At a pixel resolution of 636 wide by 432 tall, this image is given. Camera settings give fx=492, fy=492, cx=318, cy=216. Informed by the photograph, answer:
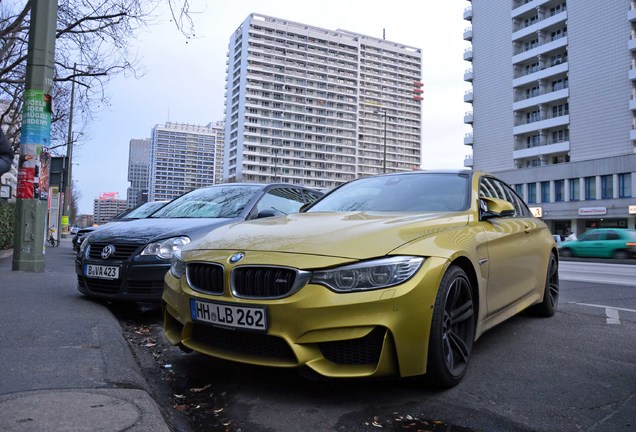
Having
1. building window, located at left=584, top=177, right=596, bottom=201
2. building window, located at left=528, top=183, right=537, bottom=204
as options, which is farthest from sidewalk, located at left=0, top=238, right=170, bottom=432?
building window, located at left=528, top=183, right=537, bottom=204

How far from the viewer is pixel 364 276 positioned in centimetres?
266

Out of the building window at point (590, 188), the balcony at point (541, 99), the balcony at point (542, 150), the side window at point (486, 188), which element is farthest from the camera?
the balcony at point (541, 99)

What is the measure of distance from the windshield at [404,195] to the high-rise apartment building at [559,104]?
139 feet

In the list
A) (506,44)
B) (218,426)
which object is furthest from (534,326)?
(506,44)

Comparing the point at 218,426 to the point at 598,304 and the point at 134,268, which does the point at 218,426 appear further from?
the point at 598,304

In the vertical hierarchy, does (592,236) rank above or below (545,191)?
below

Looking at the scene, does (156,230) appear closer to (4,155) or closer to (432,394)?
(4,155)

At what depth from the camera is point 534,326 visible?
4770 mm

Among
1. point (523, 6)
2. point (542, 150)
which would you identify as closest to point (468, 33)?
point (523, 6)

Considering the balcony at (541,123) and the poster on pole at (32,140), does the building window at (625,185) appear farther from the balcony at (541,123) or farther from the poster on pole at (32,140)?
the poster on pole at (32,140)

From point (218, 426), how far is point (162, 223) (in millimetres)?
3308

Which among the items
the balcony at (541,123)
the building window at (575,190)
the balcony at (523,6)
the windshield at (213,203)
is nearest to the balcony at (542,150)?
the balcony at (541,123)

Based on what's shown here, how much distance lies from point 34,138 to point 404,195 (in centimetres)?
651

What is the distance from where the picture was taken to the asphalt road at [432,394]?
8.33 feet
